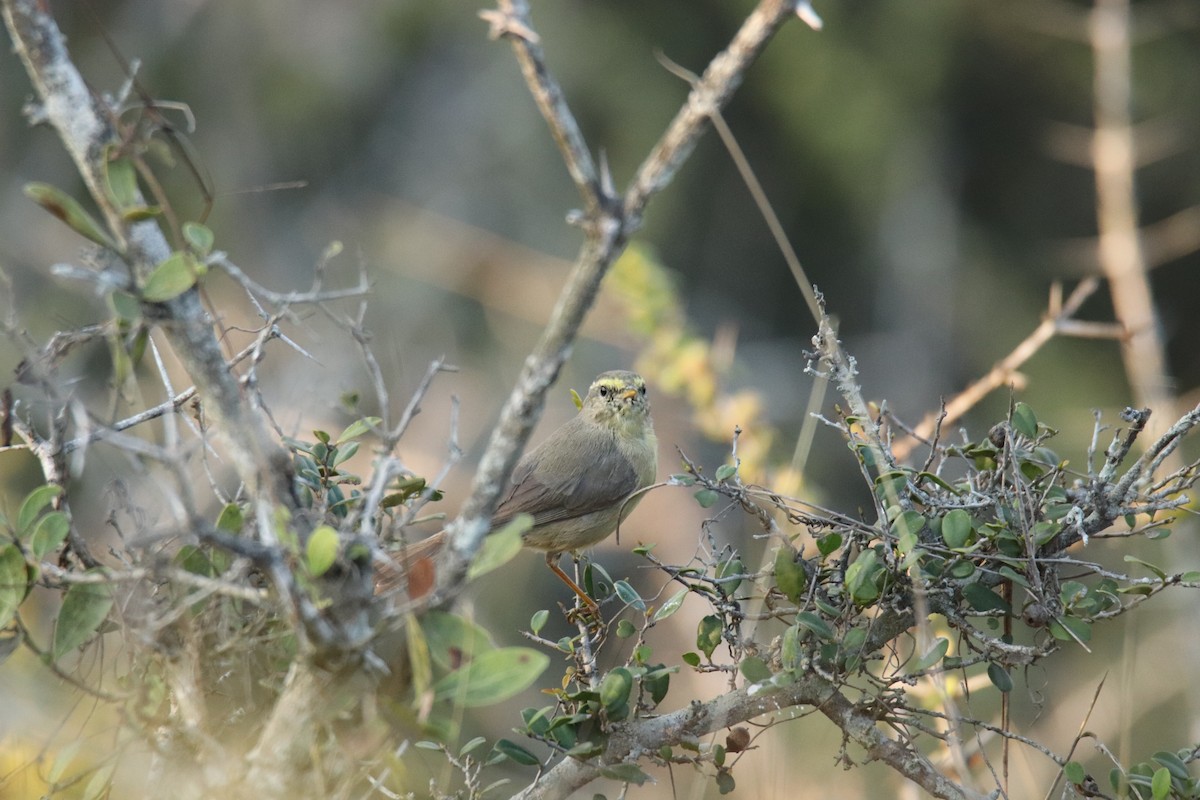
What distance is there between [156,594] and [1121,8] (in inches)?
329

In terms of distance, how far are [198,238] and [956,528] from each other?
1.36 meters

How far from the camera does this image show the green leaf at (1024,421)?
2.14 m

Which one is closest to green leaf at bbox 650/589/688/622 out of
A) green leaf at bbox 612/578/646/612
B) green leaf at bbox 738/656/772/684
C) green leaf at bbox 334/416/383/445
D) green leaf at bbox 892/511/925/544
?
green leaf at bbox 612/578/646/612

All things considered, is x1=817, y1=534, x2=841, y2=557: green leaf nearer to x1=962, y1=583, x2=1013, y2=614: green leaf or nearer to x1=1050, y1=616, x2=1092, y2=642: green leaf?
x1=962, y1=583, x2=1013, y2=614: green leaf

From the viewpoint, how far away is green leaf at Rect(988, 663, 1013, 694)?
1.94 metres

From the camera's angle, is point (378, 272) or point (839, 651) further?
point (378, 272)

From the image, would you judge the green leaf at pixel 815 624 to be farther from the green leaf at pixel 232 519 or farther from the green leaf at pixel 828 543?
the green leaf at pixel 232 519

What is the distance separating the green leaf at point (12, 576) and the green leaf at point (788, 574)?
129 cm

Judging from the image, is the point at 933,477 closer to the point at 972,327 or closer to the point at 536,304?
the point at 536,304

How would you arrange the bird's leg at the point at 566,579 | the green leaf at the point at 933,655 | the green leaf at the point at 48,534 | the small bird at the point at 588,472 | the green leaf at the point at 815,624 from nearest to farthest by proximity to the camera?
the green leaf at the point at 48,534 < the green leaf at the point at 933,655 < the green leaf at the point at 815,624 < the bird's leg at the point at 566,579 < the small bird at the point at 588,472

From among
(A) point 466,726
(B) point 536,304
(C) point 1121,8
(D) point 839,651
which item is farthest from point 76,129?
(C) point 1121,8

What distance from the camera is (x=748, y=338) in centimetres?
1052

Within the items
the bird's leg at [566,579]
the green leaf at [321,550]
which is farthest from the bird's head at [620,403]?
the green leaf at [321,550]

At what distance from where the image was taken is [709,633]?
208 centimetres
